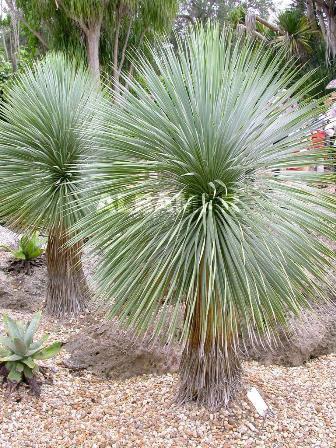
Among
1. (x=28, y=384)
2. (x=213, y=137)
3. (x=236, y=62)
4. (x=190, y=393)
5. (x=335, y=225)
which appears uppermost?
(x=236, y=62)

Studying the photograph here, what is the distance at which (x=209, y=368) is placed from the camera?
9.41 feet

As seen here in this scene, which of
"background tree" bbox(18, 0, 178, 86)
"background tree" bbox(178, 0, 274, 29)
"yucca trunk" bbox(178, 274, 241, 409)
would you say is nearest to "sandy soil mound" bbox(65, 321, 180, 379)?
"yucca trunk" bbox(178, 274, 241, 409)

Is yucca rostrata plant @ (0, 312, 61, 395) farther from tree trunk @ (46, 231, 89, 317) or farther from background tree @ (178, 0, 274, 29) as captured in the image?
background tree @ (178, 0, 274, 29)

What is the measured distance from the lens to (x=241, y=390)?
9.91 feet

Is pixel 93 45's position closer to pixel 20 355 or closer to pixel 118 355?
pixel 118 355

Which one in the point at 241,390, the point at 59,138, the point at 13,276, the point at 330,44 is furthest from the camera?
the point at 330,44

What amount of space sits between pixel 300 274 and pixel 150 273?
776 mm

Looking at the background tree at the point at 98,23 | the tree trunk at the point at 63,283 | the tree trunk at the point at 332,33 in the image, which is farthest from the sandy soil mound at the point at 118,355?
the tree trunk at the point at 332,33

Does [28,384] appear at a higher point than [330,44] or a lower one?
lower

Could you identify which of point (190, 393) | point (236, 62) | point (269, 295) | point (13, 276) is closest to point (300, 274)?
Result: point (269, 295)

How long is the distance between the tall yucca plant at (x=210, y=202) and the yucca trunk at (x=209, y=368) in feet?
0.12

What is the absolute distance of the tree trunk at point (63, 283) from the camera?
15.3 feet

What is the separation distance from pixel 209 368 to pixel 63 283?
7.43ft

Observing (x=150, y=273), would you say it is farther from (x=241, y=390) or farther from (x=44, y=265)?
(x=44, y=265)
